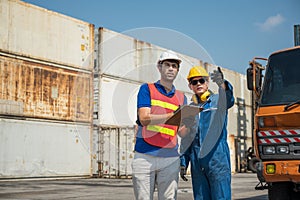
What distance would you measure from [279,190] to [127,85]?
376 cm

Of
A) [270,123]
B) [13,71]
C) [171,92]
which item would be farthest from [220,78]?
[13,71]

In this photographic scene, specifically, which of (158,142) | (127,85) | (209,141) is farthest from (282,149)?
(127,85)

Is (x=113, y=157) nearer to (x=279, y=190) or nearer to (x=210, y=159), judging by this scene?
(x=279, y=190)

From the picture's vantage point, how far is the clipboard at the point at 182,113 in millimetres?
3499

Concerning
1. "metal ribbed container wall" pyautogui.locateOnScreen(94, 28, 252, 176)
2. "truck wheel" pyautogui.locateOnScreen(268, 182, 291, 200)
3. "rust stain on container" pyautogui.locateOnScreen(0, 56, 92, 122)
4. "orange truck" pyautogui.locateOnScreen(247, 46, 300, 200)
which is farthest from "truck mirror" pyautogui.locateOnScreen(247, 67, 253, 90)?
"rust stain on container" pyautogui.locateOnScreen(0, 56, 92, 122)

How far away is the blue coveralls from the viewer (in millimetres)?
3990

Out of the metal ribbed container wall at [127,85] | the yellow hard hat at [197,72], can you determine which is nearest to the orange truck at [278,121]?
the metal ribbed container wall at [127,85]

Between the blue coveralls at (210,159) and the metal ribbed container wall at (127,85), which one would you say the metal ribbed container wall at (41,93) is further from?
the blue coveralls at (210,159)

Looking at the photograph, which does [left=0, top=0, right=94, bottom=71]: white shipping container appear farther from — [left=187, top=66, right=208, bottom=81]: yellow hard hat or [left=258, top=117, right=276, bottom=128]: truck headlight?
[left=187, top=66, right=208, bottom=81]: yellow hard hat

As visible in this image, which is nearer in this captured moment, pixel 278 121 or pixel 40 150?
pixel 278 121

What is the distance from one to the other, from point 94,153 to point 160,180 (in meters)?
15.9

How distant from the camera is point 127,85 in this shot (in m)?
3.62

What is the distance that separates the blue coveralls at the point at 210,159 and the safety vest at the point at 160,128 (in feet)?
1.21

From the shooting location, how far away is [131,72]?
3.62 meters
